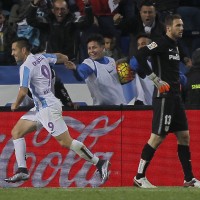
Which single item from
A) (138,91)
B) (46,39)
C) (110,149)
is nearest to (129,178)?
(110,149)

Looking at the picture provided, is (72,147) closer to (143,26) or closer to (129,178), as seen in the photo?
(129,178)

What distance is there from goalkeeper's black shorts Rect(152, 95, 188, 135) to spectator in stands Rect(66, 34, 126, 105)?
1.68m

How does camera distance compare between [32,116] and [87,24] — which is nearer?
[32,116]

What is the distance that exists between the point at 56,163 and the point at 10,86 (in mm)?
1498

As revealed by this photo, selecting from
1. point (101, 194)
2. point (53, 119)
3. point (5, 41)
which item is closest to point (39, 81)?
point (53, 119)

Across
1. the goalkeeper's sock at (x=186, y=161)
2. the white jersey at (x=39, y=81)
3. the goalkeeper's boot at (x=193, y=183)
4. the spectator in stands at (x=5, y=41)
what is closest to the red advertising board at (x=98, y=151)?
the white jersey at (x=39, y=81)

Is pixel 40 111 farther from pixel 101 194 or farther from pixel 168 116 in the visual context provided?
pixel 101 194

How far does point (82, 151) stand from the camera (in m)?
11.9

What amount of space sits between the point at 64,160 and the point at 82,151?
4.55 ft

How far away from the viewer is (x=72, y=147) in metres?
11.9

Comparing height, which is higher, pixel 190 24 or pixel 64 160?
pixel 190 24

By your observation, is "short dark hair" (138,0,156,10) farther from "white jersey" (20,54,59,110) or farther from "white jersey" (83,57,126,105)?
"white jersey" (20,54,59,110)

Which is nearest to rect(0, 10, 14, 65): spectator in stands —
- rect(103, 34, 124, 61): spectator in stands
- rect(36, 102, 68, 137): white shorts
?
rect(103, 34, 124, 61): spectator in stands

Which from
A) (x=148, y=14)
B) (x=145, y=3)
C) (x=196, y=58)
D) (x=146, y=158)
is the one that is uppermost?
(x=145, y=3)
